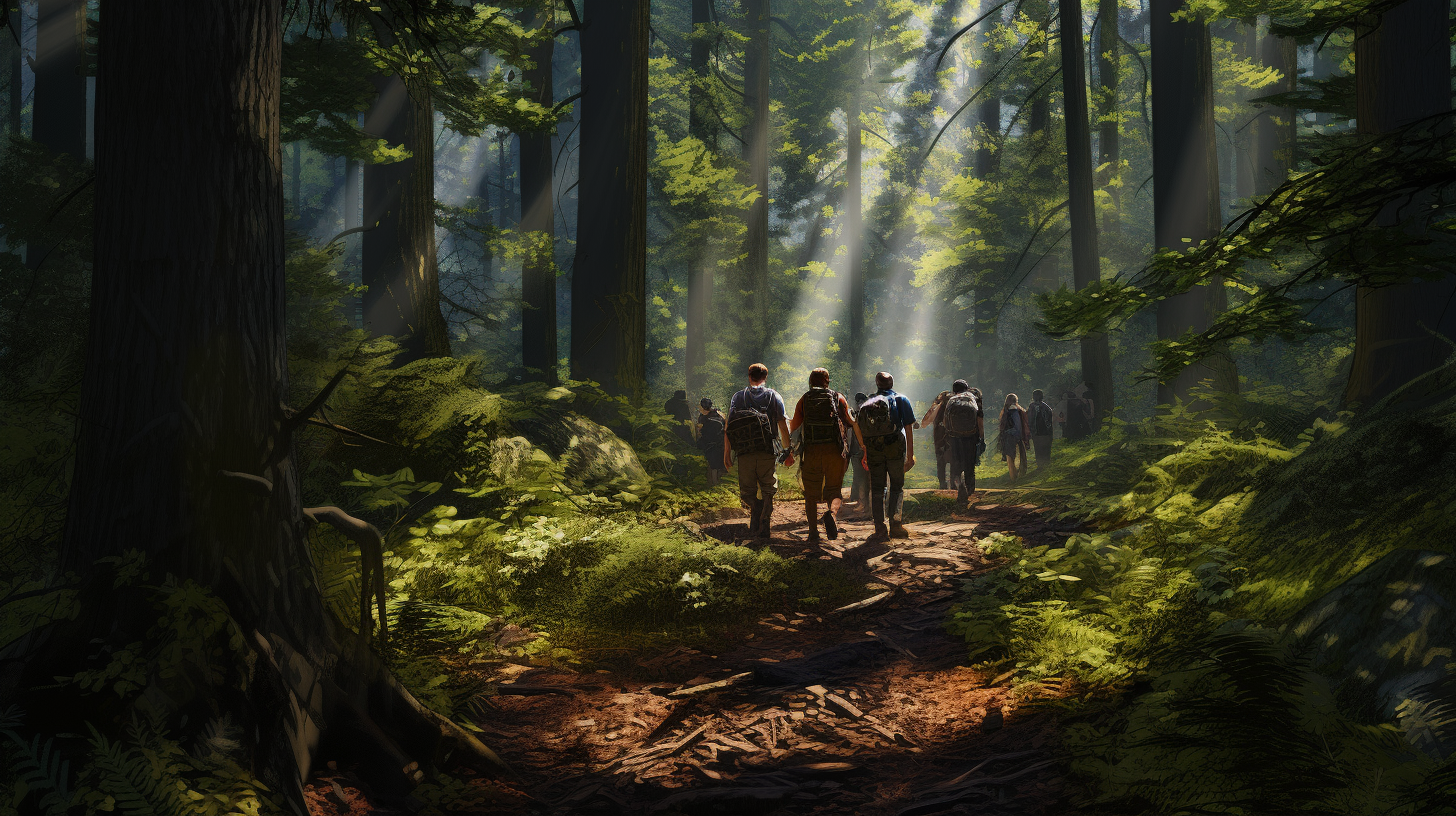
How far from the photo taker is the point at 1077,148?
58.5 ft

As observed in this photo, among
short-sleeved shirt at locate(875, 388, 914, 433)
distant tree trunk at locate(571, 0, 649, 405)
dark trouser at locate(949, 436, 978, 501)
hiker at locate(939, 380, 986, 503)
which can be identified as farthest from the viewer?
Result: hiker at locate(939, 380, 986, 503)

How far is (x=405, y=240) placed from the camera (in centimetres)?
1067

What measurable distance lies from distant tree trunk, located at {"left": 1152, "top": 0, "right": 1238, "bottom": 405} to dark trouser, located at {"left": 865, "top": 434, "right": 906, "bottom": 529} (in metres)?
5.82

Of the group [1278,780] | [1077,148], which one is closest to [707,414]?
[1077,148]

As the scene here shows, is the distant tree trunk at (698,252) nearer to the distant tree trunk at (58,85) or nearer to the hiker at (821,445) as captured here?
the distant tree trunk at (58,85)

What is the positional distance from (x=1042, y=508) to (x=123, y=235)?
10688 mm

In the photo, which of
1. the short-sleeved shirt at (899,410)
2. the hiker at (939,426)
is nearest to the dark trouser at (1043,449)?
the hiker at (939,426)

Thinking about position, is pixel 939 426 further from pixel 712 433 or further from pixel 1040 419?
pixel 1040 419

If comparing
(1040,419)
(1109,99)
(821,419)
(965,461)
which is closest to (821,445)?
(821,419)

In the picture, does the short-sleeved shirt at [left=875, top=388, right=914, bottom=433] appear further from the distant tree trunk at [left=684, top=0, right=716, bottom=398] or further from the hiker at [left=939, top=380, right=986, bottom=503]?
the distant tree trunk at [left=684, top=0, right=716, bottom=398]

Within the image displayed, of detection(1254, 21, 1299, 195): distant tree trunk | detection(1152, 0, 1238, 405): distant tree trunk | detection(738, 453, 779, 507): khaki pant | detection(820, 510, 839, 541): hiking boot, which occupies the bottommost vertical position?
detection(820, 510, 839, 541): hiking boot

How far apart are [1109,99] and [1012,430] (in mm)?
10570

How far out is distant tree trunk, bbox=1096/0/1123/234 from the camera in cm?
1998

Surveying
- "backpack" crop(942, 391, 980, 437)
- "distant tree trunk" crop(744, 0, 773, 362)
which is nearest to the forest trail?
"backpack" crop(942, 391, 980, 437)
